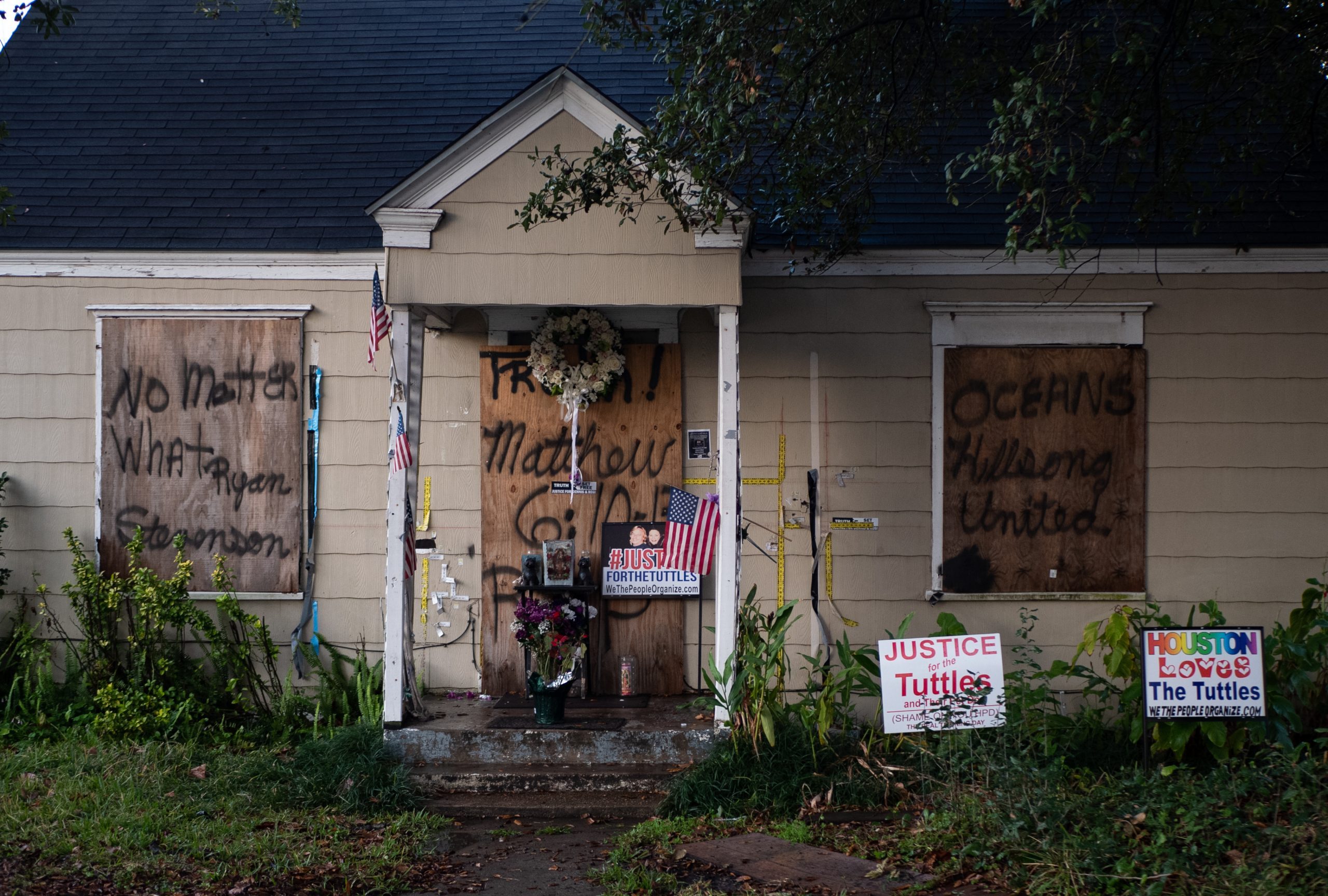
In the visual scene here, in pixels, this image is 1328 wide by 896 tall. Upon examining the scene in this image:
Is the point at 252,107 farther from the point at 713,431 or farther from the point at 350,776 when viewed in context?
the point at 350,776

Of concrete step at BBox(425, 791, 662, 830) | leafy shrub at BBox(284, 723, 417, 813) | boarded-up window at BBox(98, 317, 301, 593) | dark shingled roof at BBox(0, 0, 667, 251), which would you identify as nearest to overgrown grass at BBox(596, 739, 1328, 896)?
concrete step at BBox(425, 791, 662, 830)

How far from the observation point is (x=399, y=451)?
6.45 metres

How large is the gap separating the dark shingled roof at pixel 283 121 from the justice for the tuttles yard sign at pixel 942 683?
3.03m

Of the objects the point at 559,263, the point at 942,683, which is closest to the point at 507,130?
the point at 559,263

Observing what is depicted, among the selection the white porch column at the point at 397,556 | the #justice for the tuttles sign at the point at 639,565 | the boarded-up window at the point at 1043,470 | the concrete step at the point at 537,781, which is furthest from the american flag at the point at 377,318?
the boarded-up window at the point at 1043,470

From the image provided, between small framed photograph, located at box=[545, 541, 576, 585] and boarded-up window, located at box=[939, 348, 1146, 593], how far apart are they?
2.64 meters

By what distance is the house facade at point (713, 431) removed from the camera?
7.40 meters

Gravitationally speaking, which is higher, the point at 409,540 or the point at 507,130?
the point at 507,130

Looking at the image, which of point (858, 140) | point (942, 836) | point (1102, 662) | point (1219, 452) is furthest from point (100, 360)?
point (1219, 452)

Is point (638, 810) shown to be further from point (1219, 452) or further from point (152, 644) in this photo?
point (1219, 452)

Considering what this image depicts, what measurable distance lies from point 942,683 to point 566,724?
2.34 m

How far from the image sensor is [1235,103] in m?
8.38

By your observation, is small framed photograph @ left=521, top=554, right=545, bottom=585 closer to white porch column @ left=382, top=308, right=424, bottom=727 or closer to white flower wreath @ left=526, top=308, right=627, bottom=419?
white porch column @ left=382, top=308, right=424, bottom=727

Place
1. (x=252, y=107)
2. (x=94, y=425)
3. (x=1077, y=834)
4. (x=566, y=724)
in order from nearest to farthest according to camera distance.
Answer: (x=1077, y=834)
(x=566, y=724)
(x=94, y=425)
(x=252, y=107)
